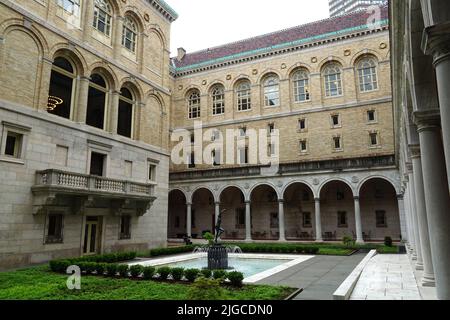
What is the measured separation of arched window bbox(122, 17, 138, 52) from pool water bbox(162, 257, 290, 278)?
1692 centimetres

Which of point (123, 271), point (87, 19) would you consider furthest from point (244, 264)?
point (87, 19)

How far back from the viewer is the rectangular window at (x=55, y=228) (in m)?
19.1

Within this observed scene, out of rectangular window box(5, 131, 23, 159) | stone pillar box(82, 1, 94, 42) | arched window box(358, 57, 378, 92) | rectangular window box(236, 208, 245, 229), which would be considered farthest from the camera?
rectangular window box(236, 208, 245, 229)

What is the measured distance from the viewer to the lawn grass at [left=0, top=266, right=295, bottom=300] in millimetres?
9828

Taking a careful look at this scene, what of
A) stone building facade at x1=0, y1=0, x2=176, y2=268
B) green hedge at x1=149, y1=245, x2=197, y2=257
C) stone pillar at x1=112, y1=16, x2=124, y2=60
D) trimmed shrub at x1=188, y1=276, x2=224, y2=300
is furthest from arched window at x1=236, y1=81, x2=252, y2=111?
trimmed shrub at x1=188, y1=276, x2=224, y2=300

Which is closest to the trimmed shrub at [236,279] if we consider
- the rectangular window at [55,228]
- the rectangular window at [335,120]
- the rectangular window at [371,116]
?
the rectangular window at [55,228]

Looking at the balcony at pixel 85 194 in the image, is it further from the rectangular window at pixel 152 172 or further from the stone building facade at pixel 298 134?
the stone building facade at pixel 298 134

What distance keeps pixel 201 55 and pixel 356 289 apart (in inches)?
1751

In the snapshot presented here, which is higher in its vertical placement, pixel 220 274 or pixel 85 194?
pixel 85 194

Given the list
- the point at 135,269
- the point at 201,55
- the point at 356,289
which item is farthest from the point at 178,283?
the point at 201,55

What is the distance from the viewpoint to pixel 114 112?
973 inches

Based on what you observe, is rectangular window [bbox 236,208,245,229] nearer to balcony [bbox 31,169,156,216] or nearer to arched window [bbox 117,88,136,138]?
balcony [bbox 31,169,156,216]

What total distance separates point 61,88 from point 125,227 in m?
10.3

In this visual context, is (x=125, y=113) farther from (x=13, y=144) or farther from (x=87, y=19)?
(x=13, y=144)
